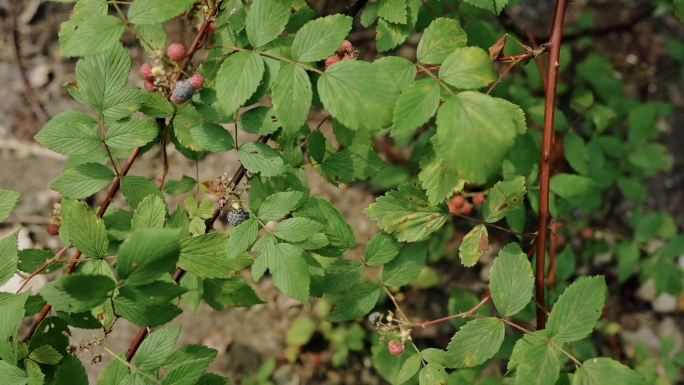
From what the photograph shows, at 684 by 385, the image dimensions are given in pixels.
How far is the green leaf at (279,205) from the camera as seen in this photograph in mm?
1376

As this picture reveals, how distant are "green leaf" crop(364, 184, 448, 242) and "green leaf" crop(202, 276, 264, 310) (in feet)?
1.42

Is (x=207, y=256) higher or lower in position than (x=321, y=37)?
lower

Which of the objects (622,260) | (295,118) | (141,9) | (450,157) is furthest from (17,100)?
(622,260)

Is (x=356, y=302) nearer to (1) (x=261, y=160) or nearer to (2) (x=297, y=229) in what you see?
(2) (x=297, y=229)

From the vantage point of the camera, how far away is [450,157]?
1123mm

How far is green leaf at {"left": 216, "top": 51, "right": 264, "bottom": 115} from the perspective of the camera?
123 cm

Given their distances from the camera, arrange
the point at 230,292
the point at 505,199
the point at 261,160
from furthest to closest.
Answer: the point at 230,292
the point at 505,199
the point at 261,160

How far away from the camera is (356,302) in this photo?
64.1 inches

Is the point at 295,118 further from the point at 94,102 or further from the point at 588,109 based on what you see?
the point at 588,109

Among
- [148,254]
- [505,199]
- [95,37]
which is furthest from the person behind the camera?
[505,199]

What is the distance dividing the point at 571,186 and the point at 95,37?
64.8 inches

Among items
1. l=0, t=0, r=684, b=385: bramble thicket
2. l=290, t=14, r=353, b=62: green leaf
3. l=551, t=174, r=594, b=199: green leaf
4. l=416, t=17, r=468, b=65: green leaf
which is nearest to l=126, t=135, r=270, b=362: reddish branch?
l=0, t=0, r=684, b=385: bramble thicket

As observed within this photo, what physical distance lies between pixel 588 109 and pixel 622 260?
738mm

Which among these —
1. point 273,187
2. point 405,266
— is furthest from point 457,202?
point 273,187
